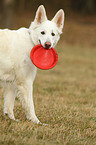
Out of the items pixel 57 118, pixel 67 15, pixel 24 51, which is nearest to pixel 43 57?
pixel 24 51

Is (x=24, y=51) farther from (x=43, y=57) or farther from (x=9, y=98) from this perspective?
(x=9, y=98)

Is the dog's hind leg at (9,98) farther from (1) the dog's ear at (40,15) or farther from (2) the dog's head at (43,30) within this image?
(1) the dog's ear at (40,15)

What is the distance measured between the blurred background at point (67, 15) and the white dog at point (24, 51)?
19.3 metres

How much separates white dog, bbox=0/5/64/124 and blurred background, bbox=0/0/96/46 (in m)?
19.3

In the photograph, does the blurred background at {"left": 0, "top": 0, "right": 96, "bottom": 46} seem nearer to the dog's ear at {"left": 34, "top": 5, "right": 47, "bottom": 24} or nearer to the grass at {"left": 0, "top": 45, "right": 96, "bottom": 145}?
the grass at {"left": 0, "top": 45, "right": 96, "bottom": 145}

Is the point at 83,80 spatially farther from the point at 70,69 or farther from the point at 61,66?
the point at 61,66

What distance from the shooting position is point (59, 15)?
461 cm

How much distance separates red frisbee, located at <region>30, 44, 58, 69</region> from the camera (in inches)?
172

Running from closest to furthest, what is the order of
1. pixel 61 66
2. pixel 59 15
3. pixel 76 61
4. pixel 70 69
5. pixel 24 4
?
1. pixel 59 15
2. pixel 70 69
3. pixel 61 66
4. pixel 76 61
5. pixel 24 4

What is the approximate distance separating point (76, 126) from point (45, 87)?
352cm

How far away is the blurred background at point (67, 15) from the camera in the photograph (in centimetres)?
2392

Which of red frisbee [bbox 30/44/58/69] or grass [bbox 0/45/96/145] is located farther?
red frisbee [bbox 30/44/58/69]

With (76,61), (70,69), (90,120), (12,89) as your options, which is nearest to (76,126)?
(90,120)

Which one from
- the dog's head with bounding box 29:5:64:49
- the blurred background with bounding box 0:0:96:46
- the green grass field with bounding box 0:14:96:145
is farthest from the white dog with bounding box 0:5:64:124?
the blurred background with bounding box 0:0:96:46
